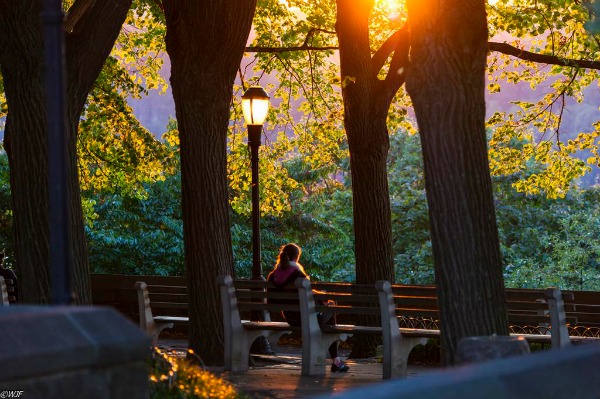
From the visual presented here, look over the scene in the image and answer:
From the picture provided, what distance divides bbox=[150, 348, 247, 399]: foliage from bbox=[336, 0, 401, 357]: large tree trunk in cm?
804

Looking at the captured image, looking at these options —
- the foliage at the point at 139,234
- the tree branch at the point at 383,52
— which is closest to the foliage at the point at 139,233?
the foliage at the point at 139,234

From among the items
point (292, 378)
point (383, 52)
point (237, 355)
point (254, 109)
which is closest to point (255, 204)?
point (254, 109)

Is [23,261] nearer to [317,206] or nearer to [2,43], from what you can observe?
[2,43]

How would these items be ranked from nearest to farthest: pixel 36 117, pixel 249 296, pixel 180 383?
pixel 180 383 → pixel 36 117 → pixel 249 296

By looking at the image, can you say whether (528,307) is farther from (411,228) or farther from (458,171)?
(411,228)

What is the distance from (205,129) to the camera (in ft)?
49.8

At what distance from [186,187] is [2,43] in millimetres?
3499

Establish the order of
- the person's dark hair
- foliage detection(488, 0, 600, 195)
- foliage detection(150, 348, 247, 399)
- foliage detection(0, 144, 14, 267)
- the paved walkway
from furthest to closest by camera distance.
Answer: foliage detection(0, 144, 14, 267) → foliage detection(488, 0, 600, 195) → the person's dark hair → the paved walkway → foliage detection(150, 348, 247, 399)

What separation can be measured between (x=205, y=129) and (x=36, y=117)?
10.7 ft

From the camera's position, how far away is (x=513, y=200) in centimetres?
4584

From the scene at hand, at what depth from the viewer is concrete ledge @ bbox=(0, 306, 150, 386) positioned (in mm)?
5352

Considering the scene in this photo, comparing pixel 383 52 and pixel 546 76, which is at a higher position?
pixel 546 76

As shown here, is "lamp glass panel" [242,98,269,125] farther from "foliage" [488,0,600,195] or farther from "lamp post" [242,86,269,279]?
"foliage" [488,0,600,195]

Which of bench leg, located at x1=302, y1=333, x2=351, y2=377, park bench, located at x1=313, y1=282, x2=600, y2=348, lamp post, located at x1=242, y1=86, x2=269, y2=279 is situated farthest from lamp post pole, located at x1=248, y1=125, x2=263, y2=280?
bench leg, located at x1=302, y1=333, x2=351, y2=377
